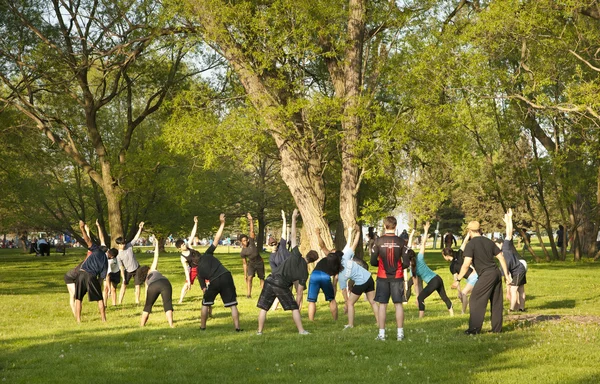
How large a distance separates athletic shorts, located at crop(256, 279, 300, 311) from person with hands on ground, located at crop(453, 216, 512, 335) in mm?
2827

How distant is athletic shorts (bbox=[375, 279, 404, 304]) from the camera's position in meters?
12.0

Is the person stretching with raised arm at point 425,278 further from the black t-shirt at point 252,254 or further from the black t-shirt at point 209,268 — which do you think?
the black t-shirt at point 252,254

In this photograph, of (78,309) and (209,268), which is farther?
(78,309)

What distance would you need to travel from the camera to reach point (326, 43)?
1007 inches

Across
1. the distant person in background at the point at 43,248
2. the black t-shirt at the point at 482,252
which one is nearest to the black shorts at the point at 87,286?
the black t-shirt at the point at 482,252

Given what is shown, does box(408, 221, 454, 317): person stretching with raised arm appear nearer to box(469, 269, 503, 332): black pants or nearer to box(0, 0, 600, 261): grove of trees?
box(469, 269, 503, 332): black pants

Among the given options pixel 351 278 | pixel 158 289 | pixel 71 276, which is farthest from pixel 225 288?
pixel 71 276

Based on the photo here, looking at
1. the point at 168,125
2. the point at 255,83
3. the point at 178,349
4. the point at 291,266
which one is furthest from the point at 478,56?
the point at 178,349

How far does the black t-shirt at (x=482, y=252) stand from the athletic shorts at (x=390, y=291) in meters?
1.49

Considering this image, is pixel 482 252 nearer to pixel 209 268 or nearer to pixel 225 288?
pixel 225 288

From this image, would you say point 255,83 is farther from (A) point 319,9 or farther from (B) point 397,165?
(B) point 397,165

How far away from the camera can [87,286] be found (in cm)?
1556

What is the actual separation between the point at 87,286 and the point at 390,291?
6.58 meters

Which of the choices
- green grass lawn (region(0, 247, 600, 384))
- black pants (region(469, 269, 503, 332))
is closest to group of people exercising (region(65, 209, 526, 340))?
black pants (region(469, 269, 503, 332))
